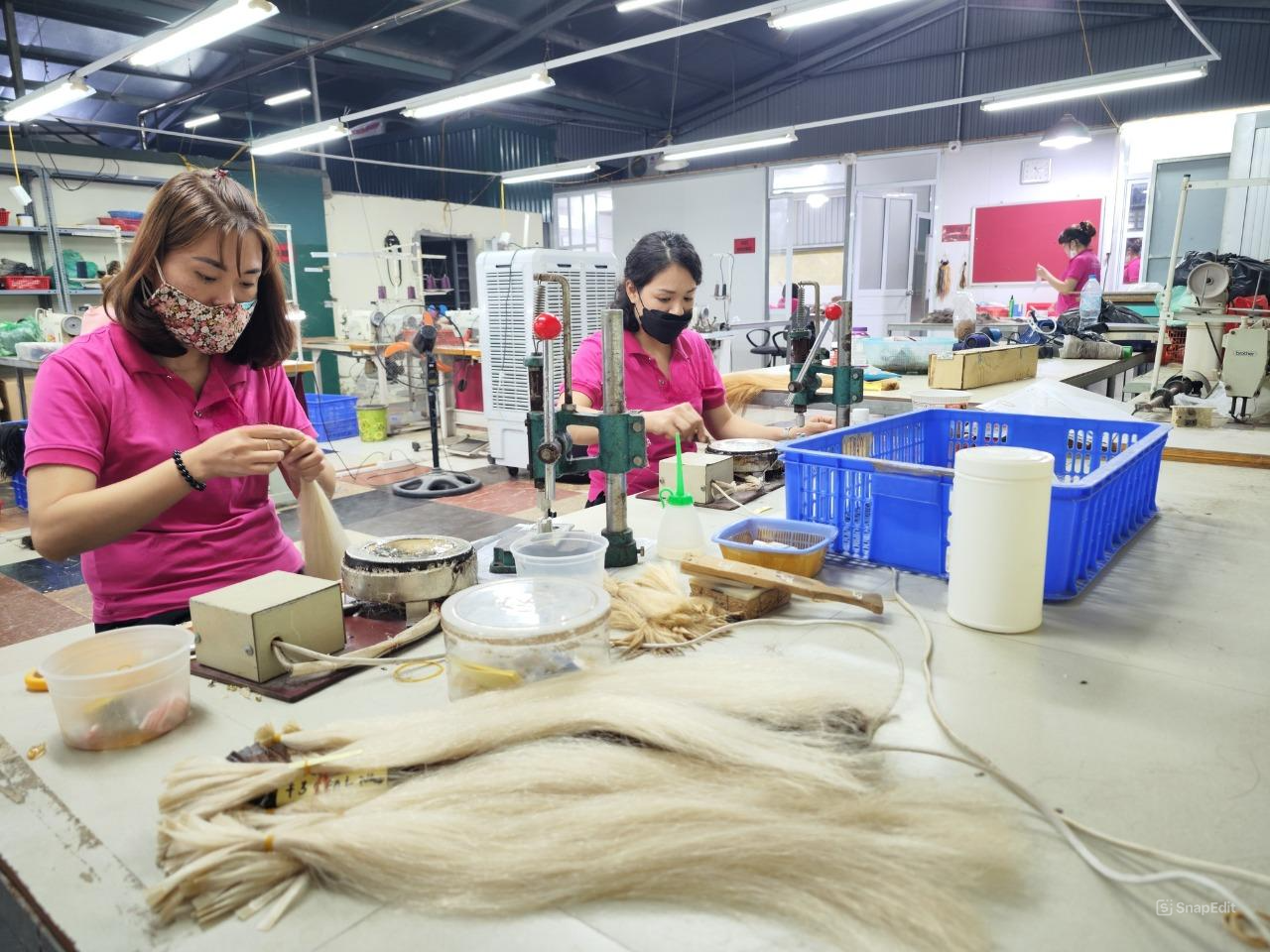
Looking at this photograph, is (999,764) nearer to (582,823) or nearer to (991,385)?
(582,823)

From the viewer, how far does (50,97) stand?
6.65 meters

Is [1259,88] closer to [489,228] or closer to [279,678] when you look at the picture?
[489,228]

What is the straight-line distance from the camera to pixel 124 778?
93cm

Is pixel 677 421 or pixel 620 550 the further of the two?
pixel 677 421

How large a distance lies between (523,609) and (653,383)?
5.80ft

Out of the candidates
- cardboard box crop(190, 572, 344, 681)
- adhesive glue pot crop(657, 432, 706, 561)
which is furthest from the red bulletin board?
cardboard box crop(190, 572, 344, 681)

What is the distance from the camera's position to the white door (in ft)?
36.1

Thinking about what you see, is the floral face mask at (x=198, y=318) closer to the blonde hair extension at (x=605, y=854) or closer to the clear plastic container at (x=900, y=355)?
the blonde hair extension at (x=605, y=854)

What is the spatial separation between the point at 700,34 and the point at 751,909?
11.9 meters

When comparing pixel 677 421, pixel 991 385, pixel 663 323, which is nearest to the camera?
pixel 677 421

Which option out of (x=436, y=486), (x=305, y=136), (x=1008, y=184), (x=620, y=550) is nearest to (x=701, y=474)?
(x=620, y=550)

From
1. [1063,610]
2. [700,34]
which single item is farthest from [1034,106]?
[1063,610]

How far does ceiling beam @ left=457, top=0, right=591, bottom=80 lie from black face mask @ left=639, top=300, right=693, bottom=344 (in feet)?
26.9

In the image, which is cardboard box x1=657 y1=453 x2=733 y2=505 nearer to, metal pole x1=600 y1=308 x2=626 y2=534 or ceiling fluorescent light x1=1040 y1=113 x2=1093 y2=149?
metal pole x1=600 y1=308 x2=626 y2=534
